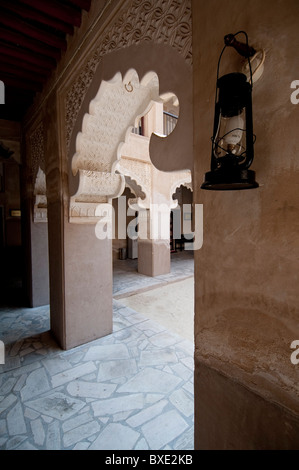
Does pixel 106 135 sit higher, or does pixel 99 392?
pixel 106 135

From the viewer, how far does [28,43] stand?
2.45 meters

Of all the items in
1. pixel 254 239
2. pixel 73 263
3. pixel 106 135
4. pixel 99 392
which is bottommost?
pixel 99 392

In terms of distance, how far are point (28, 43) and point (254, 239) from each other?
2.92 m

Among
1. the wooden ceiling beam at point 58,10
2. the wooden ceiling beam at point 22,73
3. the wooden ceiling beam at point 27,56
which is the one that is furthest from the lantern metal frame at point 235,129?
the wooden ceiling beam at point 22,73

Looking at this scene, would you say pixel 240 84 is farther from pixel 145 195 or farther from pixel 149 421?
pixel 145 195

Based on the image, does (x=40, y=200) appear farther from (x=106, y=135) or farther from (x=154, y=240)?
(x=154, y=240)

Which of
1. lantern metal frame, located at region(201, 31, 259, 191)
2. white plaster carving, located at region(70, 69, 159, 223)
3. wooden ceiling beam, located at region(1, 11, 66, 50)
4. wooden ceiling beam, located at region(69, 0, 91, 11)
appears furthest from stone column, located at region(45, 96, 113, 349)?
lantern metal frame, located at region(201, 31, 259, 191)

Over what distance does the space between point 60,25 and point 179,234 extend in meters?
9.65

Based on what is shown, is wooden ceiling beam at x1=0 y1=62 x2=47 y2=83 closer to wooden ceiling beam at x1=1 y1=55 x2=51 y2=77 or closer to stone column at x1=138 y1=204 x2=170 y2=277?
wooden ceiling beam at x1=1 y1=55 x2=51 y2=77

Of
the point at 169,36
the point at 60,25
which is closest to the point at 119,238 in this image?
the point at 60,25

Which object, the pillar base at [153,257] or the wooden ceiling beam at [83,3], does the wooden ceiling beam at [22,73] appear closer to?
the wooden ceiling beam at [83,3]

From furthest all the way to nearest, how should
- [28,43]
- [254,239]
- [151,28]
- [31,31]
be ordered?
[28,43] < [31,31] < [151,28] < [254,239]

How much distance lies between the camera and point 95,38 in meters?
2.06

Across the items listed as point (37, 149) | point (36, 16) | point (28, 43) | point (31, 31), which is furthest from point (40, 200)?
point (36, 16)
